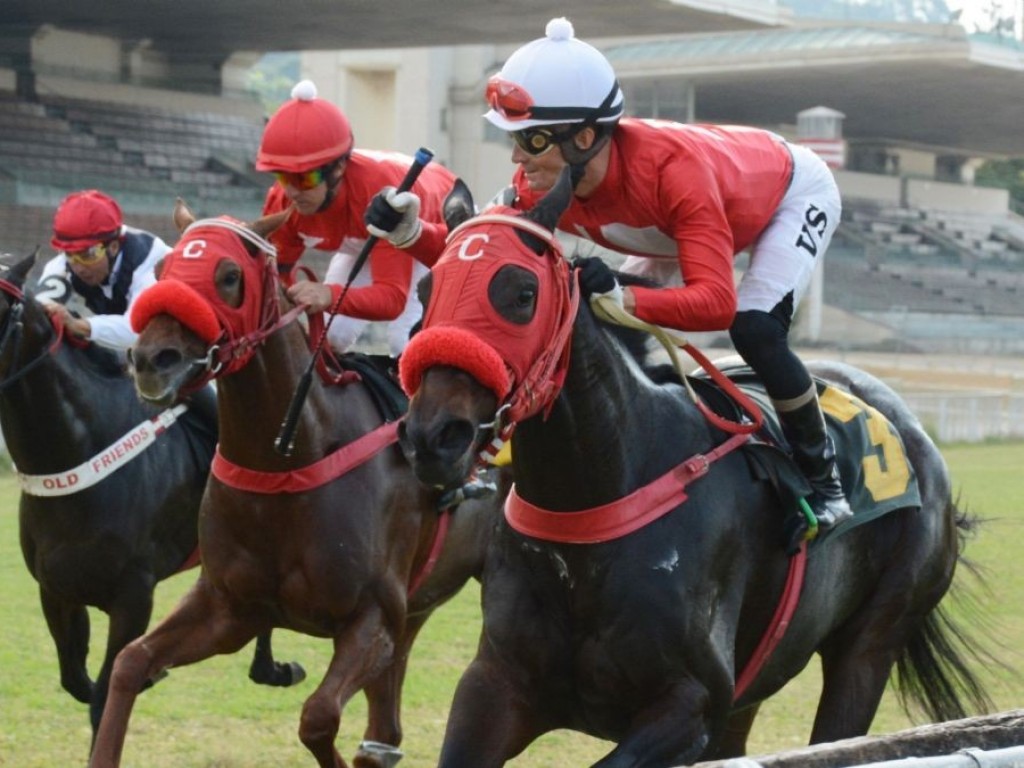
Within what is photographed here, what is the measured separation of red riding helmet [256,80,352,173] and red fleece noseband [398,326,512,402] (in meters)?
2.32

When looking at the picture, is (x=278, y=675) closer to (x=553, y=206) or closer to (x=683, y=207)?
(x=683, y=207)

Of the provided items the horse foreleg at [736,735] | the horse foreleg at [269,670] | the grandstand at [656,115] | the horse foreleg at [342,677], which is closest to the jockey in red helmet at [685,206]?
the horse foreleg at [736,735]

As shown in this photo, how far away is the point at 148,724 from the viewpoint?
6.63 metres

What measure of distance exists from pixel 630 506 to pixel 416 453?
2.51 ft

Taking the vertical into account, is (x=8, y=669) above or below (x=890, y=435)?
below

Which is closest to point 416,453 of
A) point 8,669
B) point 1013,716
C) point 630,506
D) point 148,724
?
point 630,506

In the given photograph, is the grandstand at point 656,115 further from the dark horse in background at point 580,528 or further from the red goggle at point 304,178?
the dark horse in background at point 580,528

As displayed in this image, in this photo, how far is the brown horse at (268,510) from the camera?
4.68 meters

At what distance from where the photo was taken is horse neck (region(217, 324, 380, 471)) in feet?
16.2

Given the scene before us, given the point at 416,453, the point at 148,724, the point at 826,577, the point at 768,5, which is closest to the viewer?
the point at 416,453

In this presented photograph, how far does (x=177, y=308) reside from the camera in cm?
458

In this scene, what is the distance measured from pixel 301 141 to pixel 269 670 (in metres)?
2.37

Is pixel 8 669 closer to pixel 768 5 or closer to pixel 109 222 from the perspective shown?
pixel 109 222

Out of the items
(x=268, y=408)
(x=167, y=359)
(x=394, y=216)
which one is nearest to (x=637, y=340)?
(x=394, y=216)
